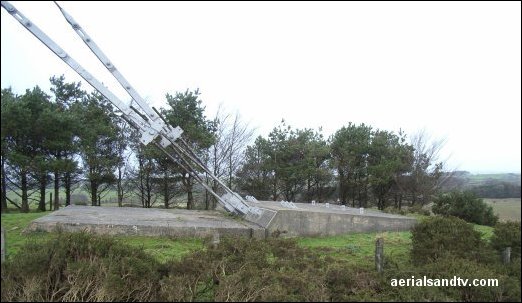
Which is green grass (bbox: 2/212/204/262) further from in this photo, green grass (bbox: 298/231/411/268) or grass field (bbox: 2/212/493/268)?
green grass (bbox: 298/231/411/268)

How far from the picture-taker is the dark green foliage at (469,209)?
15305mm

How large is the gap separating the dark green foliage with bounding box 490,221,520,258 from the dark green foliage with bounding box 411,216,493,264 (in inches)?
8.9

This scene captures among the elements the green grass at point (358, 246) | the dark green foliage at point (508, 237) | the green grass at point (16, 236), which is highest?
the dark green foliage at point (508, 237)

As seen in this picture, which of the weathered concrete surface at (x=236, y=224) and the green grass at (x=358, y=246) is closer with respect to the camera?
the green grass at (x=358, y=246)

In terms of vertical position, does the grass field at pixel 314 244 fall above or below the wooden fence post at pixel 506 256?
below

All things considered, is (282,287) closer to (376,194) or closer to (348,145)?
(348,145)

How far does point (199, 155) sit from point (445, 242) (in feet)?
48.3

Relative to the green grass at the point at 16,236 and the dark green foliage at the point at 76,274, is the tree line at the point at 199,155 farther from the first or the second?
the dark green foliage at the point at 76,274

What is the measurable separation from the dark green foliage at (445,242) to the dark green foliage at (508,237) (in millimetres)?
227

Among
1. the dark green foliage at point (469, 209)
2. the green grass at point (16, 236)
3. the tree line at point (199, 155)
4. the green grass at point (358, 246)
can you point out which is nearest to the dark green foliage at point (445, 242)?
the green grass at point (358, 246)

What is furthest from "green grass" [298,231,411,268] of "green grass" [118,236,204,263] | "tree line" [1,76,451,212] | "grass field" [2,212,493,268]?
"tree line" [1,76,451,212]

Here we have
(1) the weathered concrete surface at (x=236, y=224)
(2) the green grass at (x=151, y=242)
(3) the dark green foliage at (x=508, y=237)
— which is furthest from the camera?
(1) the weathered concrete surface at (x=236, y=224)

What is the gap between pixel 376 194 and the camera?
82.5ft

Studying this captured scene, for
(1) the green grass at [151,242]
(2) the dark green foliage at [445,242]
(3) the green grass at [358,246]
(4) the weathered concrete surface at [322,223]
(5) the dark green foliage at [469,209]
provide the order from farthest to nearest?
1. (5) the dark green foliage at [469,209]
2. (4) the weathered concrete surface at [322,223]
3. (3) the green grass at [358,246]
4. (1) the green grass at [151,242]
5. (2) the dark green foliage at [445,242]
